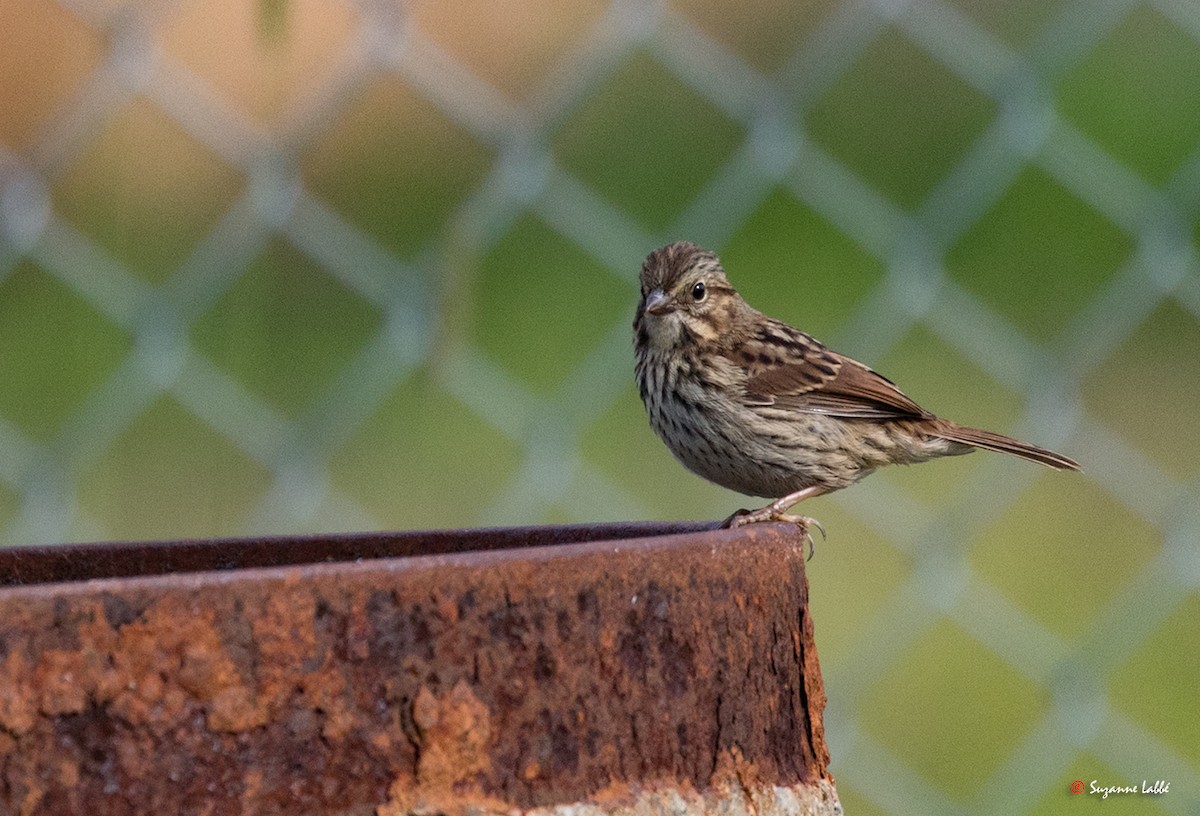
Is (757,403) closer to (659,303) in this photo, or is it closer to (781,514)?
(659,303)

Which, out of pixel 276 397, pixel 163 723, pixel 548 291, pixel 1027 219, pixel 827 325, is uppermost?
pixel 1027 219

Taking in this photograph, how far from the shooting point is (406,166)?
3738mm

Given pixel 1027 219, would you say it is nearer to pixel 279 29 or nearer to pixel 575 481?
pixel 575 481

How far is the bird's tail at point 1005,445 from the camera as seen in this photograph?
323 cm

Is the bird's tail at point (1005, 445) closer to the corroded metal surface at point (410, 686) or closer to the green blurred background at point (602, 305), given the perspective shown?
the green blurred background at point (602, 305)

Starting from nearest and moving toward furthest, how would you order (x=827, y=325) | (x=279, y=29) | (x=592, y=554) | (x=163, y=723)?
(x=163, y=723)
(x=592, y=554)
(x=279, y=29)
(x=827, y=325)

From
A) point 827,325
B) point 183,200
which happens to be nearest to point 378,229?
point 183,200

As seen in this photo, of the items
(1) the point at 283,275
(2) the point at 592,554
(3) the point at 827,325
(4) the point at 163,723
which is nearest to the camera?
(4) the point at 163,723

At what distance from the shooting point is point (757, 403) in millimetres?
3271

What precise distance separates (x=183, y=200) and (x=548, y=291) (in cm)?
79

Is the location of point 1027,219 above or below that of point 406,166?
above

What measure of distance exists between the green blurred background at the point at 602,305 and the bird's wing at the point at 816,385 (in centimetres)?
11

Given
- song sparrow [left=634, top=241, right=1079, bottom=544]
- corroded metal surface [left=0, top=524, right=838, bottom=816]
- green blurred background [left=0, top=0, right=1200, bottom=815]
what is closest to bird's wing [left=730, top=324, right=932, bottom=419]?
song sparrow [left=634, top=241, right=1079, bottom=544]

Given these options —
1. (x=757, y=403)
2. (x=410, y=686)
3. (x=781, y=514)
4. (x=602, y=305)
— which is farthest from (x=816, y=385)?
(x=410, y=686)
